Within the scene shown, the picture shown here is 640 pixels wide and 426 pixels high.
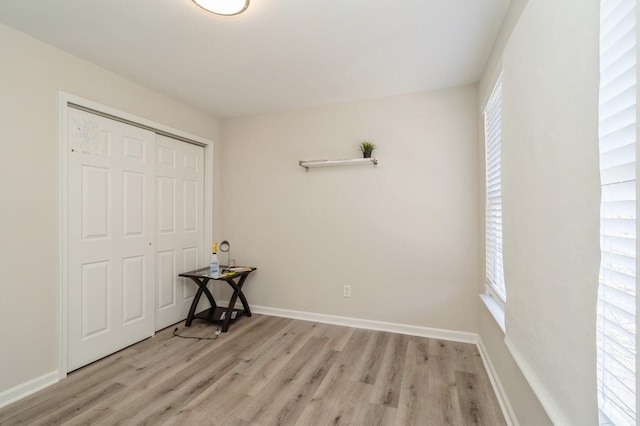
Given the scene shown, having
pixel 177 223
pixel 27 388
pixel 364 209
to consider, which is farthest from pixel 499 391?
pixel 177 223

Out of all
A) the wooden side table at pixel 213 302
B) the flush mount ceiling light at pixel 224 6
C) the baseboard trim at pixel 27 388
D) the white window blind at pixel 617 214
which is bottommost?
the baseboard trim at pixel 27 388

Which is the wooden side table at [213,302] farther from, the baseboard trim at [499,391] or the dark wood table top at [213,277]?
the baseboard trim at [499,391]

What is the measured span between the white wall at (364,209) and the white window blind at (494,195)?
15.8 inches

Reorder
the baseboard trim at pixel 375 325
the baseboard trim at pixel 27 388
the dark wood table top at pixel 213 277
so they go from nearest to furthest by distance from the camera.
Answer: the baseboard trim at pixel 27 388 → the baseboard trim at pixel 375 325 → the dark wood table top at pixel 213 277

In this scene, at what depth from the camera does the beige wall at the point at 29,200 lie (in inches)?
73.0

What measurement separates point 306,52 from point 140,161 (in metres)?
1.91

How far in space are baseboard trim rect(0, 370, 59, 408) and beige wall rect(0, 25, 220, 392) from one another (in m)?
0.03

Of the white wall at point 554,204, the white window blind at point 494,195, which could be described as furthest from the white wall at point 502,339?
the white window blind at point 494,195

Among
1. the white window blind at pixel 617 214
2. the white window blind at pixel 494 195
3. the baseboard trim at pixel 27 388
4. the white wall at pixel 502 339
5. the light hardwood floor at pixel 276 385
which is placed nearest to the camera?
the white window blind at pixel 617 214

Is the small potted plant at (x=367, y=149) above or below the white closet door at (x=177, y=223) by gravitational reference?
above

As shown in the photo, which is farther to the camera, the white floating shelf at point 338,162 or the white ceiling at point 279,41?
the white floating shelf at point 338,162

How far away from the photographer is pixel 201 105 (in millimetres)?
3271

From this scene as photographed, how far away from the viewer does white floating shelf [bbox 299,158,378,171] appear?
297cm

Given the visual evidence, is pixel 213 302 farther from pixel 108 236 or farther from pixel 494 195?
pixel 494 195
